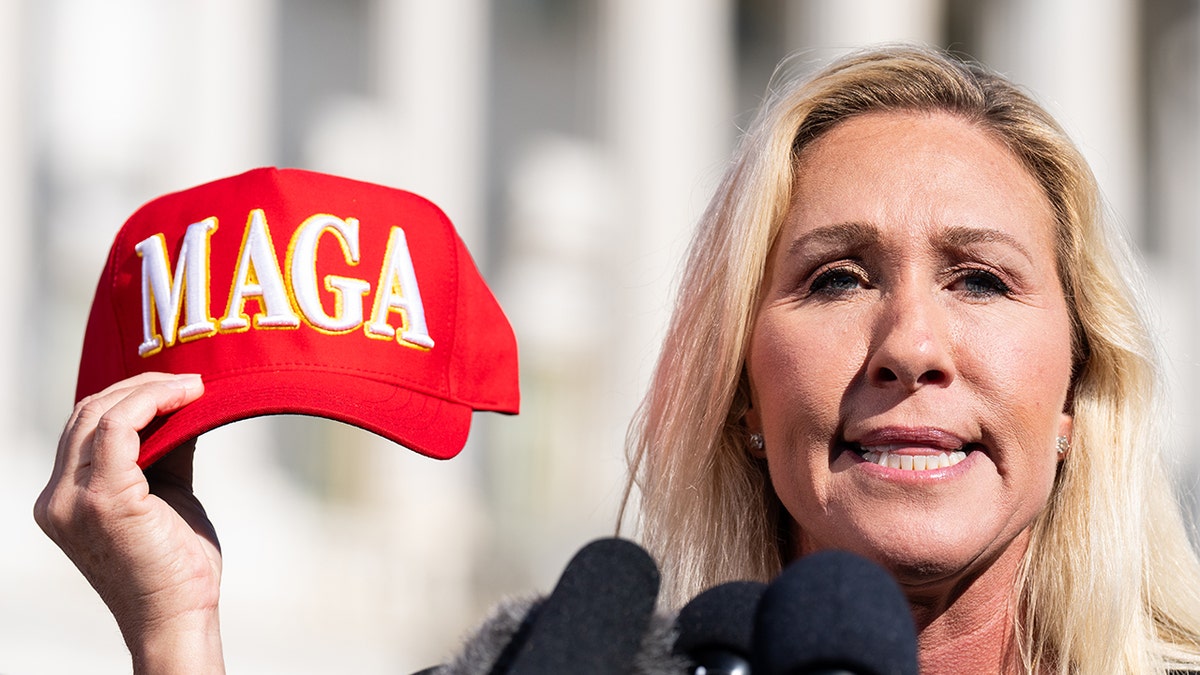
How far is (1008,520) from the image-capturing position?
2.59m

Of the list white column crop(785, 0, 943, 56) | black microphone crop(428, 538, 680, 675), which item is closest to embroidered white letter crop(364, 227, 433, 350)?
black microphone crop(428, 538, 680, 675)

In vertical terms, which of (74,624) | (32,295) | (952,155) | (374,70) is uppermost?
(374,70)

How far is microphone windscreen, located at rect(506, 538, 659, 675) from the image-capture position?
5.38 feet

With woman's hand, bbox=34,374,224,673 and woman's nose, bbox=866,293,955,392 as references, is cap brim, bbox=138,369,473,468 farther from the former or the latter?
woman's nose, bbox=866,293,955,392

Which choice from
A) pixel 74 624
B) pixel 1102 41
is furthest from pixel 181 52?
pixel 1102 41

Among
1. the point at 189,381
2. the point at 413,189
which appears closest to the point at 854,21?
the point at 413,189

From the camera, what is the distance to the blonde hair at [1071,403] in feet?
9.45

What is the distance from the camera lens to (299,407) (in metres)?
2.54

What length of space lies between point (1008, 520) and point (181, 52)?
44.7 feet

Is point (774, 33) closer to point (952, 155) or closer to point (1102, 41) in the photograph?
point (1102, 41)

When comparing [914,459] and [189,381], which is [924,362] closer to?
[914,459]

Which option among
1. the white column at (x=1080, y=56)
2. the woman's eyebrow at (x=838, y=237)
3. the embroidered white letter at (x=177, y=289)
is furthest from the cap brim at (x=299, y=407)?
the white column at (x=1080, y=56)

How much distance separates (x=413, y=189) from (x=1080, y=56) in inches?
387

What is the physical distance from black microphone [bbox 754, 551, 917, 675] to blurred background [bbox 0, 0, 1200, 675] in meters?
10.1
